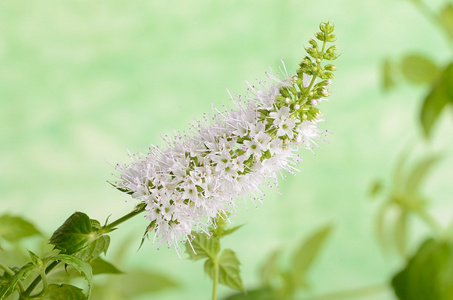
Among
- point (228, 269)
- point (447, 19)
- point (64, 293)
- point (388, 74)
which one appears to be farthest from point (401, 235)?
point (64, 293)

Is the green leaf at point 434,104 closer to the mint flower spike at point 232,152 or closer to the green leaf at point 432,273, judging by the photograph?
the green leaf at point 432,273

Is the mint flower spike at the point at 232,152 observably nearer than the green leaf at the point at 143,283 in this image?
Yes

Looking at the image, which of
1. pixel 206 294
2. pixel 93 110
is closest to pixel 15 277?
pixel 93 110

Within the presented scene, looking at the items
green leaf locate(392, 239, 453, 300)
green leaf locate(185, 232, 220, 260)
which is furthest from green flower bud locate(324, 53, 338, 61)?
green leaf locate(392, 239, 453, 300)

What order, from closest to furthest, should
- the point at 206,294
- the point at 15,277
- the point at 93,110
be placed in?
the point at 15,277 → the point at 93,110 → the point at 206,294

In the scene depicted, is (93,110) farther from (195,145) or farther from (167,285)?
(195,145)

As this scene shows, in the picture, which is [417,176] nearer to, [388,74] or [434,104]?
[388,74]

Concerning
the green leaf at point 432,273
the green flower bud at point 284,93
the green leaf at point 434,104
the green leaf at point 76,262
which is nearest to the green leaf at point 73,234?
the green leaf at point 76,262
